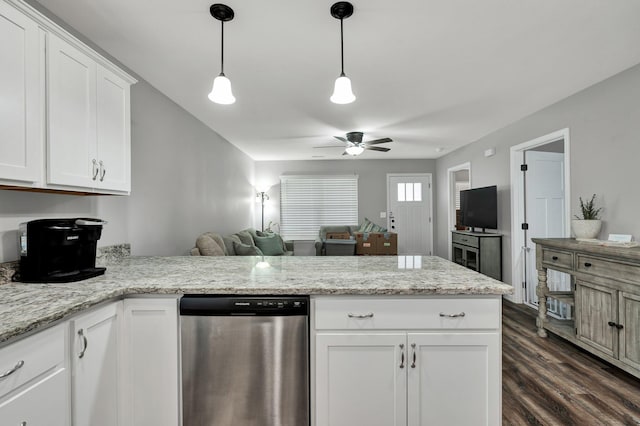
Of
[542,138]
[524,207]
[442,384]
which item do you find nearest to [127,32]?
[442,384]

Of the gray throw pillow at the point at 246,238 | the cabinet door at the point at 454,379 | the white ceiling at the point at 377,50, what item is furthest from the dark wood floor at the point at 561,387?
the gray throw pillow at the point at 246,238

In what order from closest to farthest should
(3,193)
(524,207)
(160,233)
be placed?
(3,193) < (160,233) < (524,207)

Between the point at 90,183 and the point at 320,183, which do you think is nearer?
the point at 90,183

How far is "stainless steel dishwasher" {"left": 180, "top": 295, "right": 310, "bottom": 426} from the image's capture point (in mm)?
1428

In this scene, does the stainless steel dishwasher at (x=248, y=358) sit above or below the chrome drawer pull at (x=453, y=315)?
below

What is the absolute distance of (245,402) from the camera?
1436mm

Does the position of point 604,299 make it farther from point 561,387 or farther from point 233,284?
point 233,284

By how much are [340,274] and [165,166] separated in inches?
92.7

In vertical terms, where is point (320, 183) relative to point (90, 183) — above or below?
above

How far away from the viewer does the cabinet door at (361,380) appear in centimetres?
143

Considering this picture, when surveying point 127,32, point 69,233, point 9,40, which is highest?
point 127,32

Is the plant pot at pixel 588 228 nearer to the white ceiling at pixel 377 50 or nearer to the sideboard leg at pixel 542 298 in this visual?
the sideboard leg at pixel 542 298

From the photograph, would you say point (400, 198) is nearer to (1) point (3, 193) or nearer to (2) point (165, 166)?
(2) point (165, 166)

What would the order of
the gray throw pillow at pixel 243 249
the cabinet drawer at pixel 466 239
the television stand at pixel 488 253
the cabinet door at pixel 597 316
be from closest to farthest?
the cabinet door at pixel 597 316
the gray throw pillow at pixel 243 249
the television stand at pixel 488 253
the cabinet drawer at pixel 466 239
